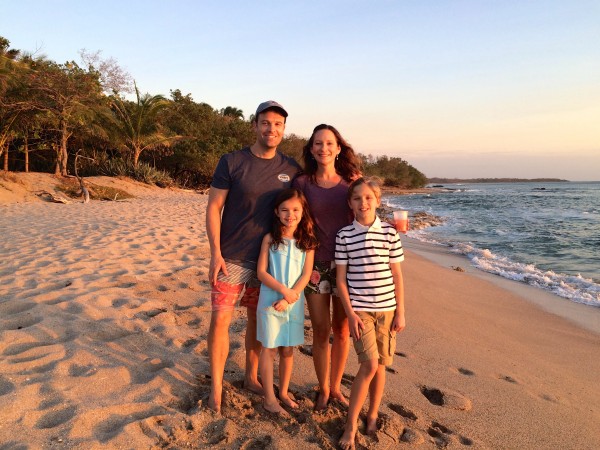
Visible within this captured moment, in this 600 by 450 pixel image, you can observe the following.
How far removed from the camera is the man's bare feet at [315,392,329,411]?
2707 millimetres

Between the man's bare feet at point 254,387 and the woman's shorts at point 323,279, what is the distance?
786mm

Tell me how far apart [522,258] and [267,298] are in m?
8.91

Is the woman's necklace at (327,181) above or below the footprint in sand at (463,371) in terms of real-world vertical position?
above

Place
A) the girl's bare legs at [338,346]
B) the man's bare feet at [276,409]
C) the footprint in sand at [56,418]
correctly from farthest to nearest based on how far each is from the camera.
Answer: the girl's bare legs at [338,346]
the man's bare feet at [276,409]
the footprint in sand at [56,418]

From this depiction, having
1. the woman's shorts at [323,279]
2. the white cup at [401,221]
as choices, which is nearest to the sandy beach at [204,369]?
the woman's shorts at [323,279]

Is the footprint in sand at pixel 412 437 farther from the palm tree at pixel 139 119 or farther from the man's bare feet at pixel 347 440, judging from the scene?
the palm tree at pixel 139 119

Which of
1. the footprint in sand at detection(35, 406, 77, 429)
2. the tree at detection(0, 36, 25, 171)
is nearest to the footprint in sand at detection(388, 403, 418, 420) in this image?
the footprint in sand at detection(35, 406, 77, 429)

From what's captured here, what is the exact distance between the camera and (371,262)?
2471 mm

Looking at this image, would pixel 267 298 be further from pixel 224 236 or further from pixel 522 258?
pixel 522 258

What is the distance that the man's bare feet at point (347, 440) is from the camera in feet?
7.70

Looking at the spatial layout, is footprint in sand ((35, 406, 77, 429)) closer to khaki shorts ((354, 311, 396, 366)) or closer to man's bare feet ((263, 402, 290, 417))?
→ man's bare feet ((263, 402, 290, 417))

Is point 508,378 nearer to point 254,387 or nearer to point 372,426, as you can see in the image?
point 372,426

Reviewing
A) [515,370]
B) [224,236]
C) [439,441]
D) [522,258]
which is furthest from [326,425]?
[522,258]

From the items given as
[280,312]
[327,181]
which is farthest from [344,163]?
[280,312]
